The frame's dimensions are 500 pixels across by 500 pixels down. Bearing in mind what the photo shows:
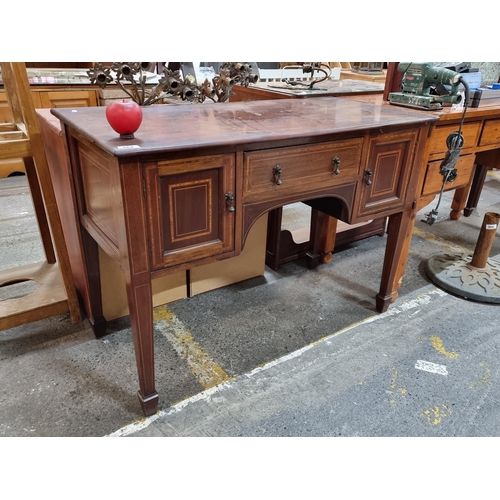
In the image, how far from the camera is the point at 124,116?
113 centimetres

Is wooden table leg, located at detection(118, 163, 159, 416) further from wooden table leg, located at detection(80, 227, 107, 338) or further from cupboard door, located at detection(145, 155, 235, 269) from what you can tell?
wooden table leg, located at detection(80, 227, 107, 338)

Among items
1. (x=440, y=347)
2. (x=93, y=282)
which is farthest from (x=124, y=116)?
(x=440, y=347)

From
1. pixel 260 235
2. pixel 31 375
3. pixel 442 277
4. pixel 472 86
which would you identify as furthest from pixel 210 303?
pixel 472 86

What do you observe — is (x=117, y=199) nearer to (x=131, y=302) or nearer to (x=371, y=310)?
(x=131, y=302)

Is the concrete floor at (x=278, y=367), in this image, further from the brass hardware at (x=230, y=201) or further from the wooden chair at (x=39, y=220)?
the brass hardware at (x=230, y=201)

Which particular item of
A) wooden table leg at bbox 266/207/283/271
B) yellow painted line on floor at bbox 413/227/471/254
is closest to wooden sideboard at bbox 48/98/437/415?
wooden table leg at bbox 266/207/283/271

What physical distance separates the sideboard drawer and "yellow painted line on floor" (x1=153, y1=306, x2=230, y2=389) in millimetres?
727

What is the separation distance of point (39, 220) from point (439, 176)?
6.19ft

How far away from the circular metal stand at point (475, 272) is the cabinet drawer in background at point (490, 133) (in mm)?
365

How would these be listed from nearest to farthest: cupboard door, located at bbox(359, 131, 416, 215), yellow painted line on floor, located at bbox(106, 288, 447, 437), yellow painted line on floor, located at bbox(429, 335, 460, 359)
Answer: yellow painted line on floor, located at bbox(106, 288, 447, 437) → cupboard door, located at bbox(359, 131, 416, 215) → yellow painted line on floor, located at bbox(429, 335, 460, 359)

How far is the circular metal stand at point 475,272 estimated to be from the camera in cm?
221

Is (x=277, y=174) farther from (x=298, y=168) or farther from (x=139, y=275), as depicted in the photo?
(x=139, y=275)

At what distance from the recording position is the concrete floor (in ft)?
4.83

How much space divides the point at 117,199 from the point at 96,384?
0.80m
